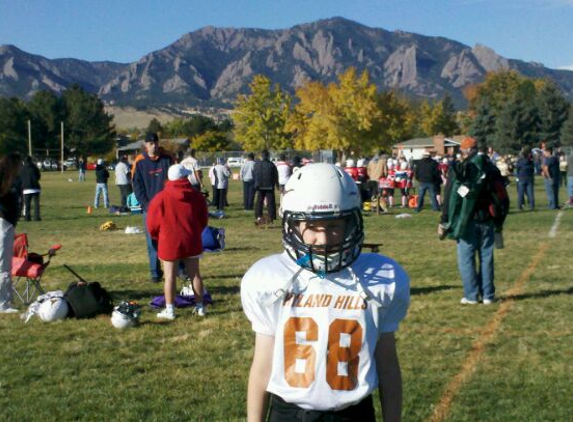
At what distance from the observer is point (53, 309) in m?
8.46

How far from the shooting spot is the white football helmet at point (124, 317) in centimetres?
809

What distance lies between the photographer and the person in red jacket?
26.6 ft

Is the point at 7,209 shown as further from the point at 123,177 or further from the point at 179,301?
the point at 123,177

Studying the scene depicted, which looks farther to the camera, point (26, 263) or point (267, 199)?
point (267, 199)

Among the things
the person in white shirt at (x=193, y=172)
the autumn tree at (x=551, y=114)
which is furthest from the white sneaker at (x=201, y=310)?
the autumn tree at (x=551, y=114)

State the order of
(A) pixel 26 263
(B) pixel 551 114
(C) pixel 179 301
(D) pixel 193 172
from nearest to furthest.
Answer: (C) pixel 179 301
(A) pixel 26 263
(D) pixel 193 172
(B) pixel 551 114

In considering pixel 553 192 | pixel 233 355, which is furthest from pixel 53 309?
pixel 553 192

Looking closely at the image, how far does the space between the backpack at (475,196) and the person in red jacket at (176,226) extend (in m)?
2.89

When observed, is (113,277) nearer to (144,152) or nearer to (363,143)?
(144,152)

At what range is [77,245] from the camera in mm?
16000

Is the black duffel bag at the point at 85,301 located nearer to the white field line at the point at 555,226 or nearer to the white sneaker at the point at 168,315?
the white sneaker at the point at 168,315

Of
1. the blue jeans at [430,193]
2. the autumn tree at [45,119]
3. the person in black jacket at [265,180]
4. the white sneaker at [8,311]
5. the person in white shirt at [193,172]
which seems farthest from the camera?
the autumn tree at [45,119]

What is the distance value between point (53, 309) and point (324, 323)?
21.4 feet

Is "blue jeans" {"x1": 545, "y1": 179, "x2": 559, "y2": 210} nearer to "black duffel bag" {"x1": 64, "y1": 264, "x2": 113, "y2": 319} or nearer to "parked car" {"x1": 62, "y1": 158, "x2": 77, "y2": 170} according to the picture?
"black duffel bag" {"x1": 64, "y1": 264, "x2": 113, "y2": 319}
